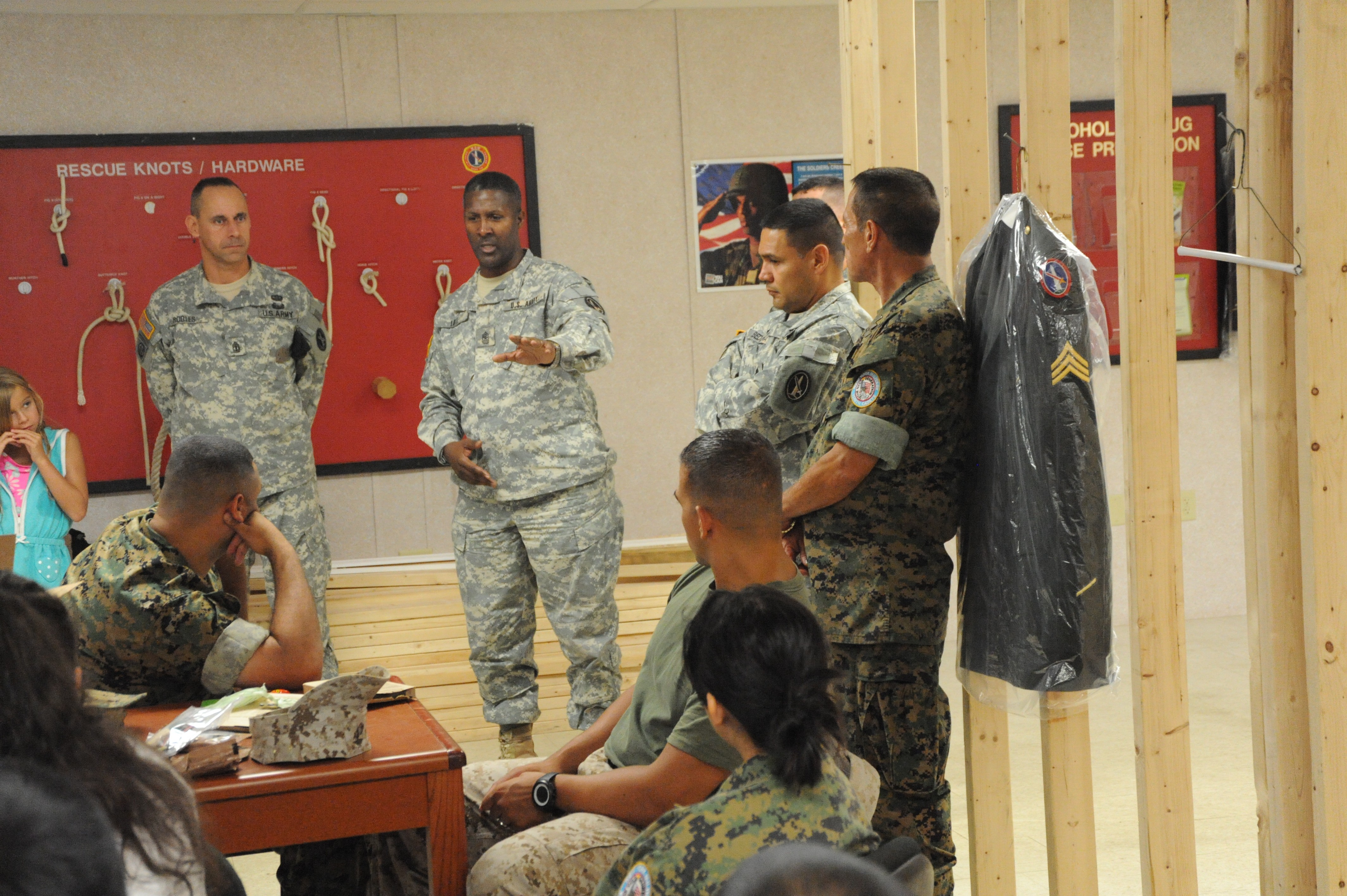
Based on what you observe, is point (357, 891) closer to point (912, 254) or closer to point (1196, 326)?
point (912, 254)

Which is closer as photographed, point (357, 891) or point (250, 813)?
point (250, 813)

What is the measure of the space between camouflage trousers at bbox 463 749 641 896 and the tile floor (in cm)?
117

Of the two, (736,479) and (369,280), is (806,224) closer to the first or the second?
(736,479)

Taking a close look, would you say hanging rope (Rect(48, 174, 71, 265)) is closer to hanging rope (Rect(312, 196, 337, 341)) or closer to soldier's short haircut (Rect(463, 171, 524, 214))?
hanging rope (Rect(312, 196, 337, 341))

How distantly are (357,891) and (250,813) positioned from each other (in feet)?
2.93

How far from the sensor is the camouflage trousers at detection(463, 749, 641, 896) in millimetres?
1984

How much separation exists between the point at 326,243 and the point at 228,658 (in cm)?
326

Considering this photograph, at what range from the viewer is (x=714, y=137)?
5.68 m

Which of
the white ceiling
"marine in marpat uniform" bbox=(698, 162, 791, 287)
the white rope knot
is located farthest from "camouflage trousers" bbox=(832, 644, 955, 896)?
the white ceiling

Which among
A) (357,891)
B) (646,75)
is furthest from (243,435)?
(646,75)

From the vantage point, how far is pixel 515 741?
13.7ft

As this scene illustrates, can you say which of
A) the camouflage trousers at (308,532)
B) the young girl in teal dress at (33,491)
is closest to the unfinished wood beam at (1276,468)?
the camouflage trousers at (308,532)

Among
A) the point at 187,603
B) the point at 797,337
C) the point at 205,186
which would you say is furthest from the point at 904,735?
the point at 205,186

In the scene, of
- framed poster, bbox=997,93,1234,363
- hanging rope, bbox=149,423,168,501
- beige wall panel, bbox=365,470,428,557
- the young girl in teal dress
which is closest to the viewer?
the young girl in teal dress
